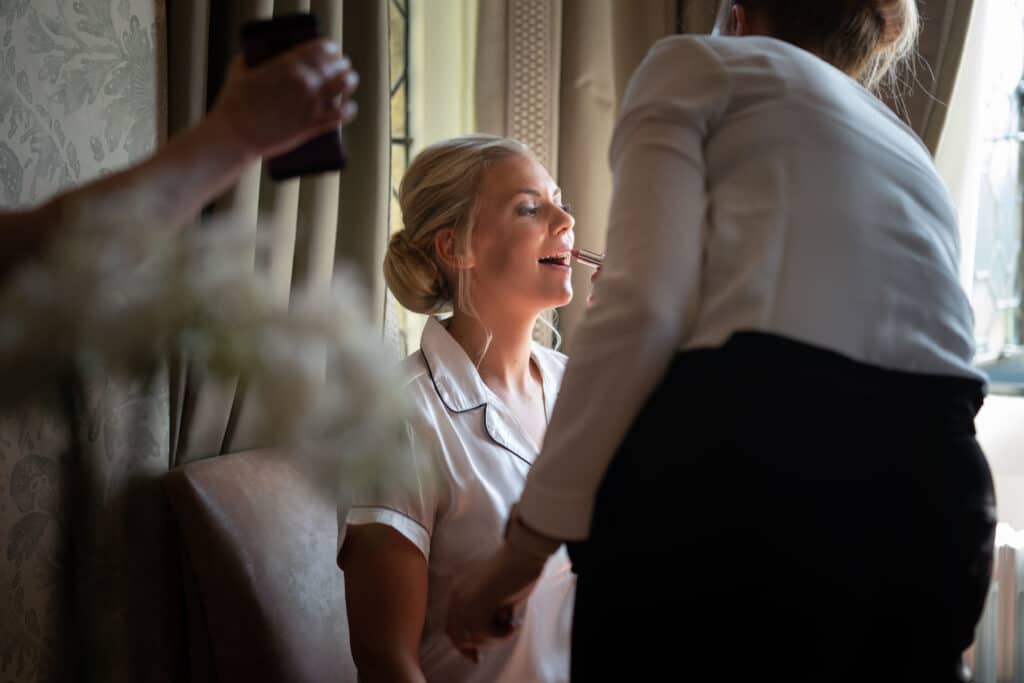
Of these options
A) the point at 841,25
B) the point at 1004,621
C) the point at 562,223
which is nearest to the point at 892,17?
the point at 841,25

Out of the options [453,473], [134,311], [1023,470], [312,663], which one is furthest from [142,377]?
[1023,470]

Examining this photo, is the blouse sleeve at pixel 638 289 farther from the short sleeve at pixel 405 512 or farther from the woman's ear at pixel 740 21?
the short sleeve at pixel 405 512

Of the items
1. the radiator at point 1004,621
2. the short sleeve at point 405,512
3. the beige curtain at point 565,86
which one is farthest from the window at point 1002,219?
the short sleeve at point 405,512

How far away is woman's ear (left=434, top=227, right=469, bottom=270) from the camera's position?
5.58 feet

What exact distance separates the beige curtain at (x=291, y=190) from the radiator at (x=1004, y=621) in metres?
1.34

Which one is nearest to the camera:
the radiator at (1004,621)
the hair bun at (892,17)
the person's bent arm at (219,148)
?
the person's bent arm at (219,148)

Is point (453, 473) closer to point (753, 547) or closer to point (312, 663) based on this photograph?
point (312, 663)

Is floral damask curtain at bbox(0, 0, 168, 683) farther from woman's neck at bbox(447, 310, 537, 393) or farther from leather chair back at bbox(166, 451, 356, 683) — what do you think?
woman's neck at bbox(447, 310, 537, 393)

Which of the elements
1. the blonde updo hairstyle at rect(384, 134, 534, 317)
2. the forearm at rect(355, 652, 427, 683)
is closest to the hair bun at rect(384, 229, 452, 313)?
the blonde updo hairstyle at rect(384, 134, 534, 317)

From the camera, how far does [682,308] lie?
889 millimetres

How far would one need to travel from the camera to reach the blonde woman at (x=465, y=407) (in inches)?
53.9

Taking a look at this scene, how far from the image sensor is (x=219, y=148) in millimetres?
656

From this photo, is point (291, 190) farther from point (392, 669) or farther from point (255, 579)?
point (392, 669)

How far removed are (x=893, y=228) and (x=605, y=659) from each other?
451 mm
